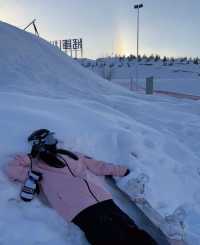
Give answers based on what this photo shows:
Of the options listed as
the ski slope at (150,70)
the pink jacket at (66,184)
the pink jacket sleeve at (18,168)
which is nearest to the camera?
the pink jacket at (66,184)

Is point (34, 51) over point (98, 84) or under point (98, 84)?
over

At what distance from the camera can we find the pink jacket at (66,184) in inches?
174

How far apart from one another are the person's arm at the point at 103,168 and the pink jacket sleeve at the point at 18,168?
2.40ft

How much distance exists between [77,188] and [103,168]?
78cm

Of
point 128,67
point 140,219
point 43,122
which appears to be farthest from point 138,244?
point 128,67

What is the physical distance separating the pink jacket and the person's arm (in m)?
0.15

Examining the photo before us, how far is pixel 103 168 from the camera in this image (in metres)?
5.32

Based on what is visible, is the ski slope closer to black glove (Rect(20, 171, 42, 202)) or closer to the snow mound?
the snow mound

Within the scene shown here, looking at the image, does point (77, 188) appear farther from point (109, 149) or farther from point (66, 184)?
point (109, 149)

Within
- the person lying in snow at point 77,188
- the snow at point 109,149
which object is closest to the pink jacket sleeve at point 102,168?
the person lying in snow at point 77,188

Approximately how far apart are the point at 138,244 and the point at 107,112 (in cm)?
446

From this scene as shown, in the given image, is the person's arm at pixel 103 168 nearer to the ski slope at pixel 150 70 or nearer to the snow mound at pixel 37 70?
the snow mound at pixel 37 70

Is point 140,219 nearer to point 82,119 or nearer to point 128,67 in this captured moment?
point 82,119

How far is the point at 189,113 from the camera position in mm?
10422
